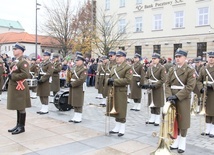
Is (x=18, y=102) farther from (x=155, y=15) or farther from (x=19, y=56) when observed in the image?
(x=155, y=15)

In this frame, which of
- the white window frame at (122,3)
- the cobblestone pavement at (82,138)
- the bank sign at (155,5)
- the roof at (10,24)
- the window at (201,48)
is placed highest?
the roof at (10,24)

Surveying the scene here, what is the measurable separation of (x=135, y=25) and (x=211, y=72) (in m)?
30.0

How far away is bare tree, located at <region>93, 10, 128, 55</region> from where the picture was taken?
3281 cm

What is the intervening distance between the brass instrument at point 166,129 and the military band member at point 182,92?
0.34 meters

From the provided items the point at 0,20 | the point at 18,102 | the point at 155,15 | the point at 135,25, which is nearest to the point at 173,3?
the point at 155,15

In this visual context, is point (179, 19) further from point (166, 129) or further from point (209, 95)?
point (166, 129)

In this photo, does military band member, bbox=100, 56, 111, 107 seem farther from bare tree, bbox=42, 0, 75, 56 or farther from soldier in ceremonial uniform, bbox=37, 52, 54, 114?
bare tree, bbox=42, 0, 75, 56

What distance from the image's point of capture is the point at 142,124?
28.0ft

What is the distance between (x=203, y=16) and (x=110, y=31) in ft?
35.2

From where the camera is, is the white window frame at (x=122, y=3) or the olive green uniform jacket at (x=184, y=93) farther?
the white window frame at (x=122, y=3)

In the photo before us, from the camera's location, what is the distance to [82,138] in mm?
6840

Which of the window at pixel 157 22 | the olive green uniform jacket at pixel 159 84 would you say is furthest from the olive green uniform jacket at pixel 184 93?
the window at pixel 157 22

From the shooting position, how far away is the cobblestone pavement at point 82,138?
19.5 ft

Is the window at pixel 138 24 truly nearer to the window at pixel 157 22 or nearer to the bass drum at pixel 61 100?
the window at pixel 157 22
